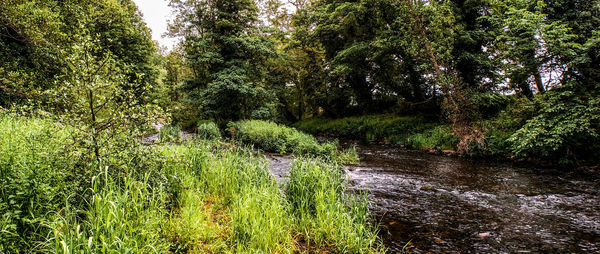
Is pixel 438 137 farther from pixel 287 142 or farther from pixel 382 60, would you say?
pixel 287 142

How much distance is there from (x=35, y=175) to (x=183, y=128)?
28.6 meters


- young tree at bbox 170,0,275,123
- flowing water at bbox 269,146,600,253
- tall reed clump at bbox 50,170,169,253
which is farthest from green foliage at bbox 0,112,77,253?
young tree at bbox 170,0,275,123

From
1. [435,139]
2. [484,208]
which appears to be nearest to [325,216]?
[484,208]

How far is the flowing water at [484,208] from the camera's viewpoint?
13.4 ft

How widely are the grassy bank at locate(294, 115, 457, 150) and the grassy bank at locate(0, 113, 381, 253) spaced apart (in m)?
10.7

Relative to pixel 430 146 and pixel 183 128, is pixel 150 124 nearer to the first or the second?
pixel 430 146

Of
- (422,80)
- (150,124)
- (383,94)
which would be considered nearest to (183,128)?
(383,94)

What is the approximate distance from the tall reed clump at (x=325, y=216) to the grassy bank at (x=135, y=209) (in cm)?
2

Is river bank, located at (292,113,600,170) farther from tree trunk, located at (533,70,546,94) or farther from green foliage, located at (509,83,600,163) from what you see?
tree trunk, located at (533,70,546,94)

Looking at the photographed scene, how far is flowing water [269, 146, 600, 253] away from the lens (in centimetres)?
409

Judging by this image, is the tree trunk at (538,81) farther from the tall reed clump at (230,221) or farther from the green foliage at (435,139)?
the tall reed clump at (230,221)

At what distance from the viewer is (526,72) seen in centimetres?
935

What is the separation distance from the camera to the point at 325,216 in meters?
4.15

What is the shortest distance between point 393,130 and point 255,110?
10.4 metres
